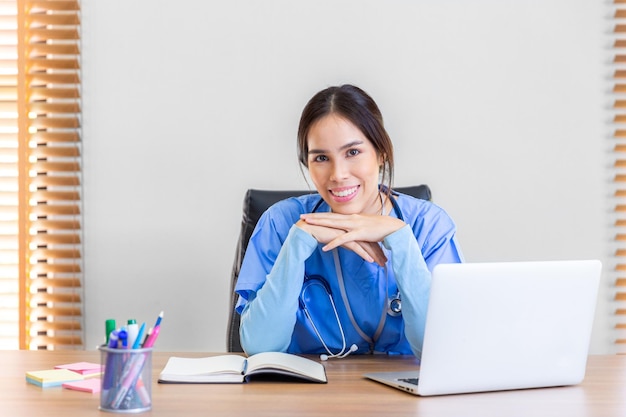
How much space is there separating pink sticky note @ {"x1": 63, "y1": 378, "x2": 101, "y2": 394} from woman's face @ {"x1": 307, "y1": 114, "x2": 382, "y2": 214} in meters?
0.71

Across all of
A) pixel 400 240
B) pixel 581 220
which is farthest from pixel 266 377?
pixel 581 220

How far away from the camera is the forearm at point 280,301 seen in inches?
65.5

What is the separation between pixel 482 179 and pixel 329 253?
1.00m

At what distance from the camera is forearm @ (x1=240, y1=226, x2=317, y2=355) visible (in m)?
1.66

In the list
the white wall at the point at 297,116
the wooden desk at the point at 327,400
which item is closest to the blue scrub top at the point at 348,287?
the wooden desk at the point at 327,400

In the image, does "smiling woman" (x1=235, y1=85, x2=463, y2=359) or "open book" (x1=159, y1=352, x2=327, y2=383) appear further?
"smiling woman" (x1=235, y1=85, x2=463, y2=359)

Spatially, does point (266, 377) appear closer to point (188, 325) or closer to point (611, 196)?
point (188, 325)

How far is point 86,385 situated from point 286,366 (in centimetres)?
35

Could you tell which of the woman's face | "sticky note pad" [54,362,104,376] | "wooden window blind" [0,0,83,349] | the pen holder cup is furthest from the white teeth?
"wooden window blind" [0,0,83,349]

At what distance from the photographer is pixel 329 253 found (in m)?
1.81

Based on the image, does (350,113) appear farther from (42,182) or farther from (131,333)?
(42,182)

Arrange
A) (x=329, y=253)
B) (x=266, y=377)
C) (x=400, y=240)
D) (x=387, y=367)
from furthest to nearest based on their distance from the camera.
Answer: (x=329, y=253), (x=400, y=240), (x=387, y=367), (x=266, y=377)

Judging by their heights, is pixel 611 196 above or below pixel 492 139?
below

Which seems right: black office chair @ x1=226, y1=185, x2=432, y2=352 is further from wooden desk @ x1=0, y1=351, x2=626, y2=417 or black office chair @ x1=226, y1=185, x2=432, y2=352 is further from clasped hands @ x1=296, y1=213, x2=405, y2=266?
wooden desk @ x1=0, y1=351, x2=626, y2=417
